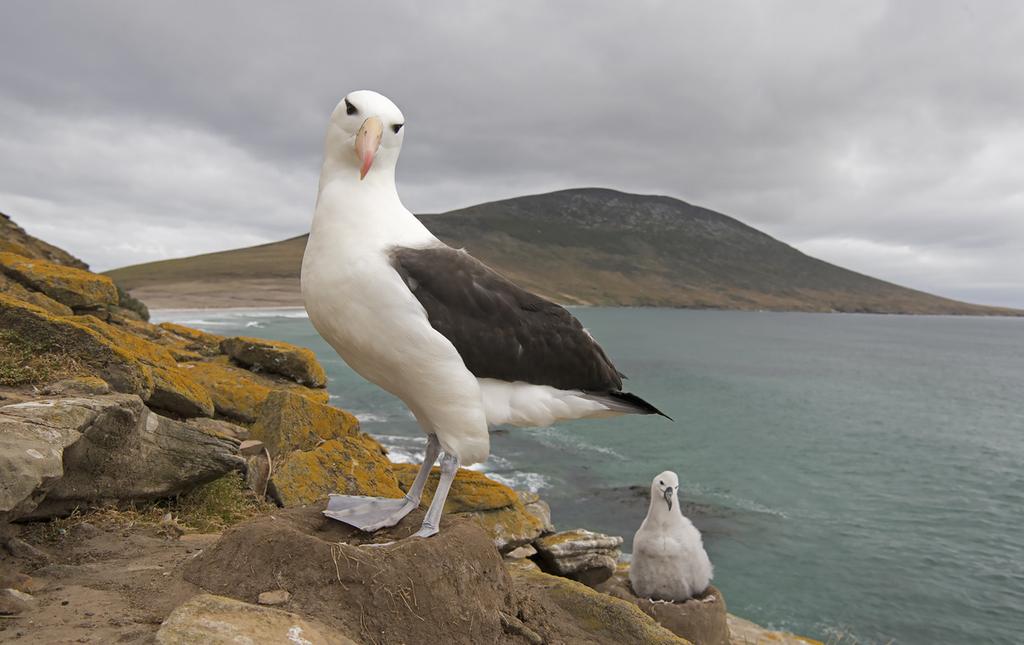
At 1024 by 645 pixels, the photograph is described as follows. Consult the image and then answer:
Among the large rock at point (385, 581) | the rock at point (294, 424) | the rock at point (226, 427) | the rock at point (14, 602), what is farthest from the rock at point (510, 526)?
the rock at point (14, 602)

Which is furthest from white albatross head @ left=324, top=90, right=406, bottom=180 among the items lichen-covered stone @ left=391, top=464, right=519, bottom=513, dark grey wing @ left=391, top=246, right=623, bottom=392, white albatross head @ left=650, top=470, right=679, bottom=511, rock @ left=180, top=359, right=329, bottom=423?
white albatross head @ left=650, top=470, right=679, bottom=511

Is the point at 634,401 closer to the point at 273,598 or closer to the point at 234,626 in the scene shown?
the point at 273,598

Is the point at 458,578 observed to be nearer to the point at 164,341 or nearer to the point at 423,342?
the point at 423,342

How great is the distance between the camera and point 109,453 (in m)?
5.62

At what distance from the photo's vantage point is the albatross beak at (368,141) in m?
4.48

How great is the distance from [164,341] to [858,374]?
7071 centimetres

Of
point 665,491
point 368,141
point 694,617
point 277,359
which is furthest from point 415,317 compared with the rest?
point 277,359

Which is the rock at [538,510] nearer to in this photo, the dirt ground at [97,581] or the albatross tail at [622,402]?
the albatross tail at [622,402]

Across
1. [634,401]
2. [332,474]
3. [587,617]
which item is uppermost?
[634,401]

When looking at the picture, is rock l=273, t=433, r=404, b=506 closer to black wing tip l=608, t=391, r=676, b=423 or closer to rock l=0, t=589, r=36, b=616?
black wing tip l=608, t=391, r=676, b=423

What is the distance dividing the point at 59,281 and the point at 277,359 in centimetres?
360

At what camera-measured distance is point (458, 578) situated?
456cm

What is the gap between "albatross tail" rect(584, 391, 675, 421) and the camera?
5625 millimetres

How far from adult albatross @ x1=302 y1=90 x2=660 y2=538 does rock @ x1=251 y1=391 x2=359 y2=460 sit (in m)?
3.46
